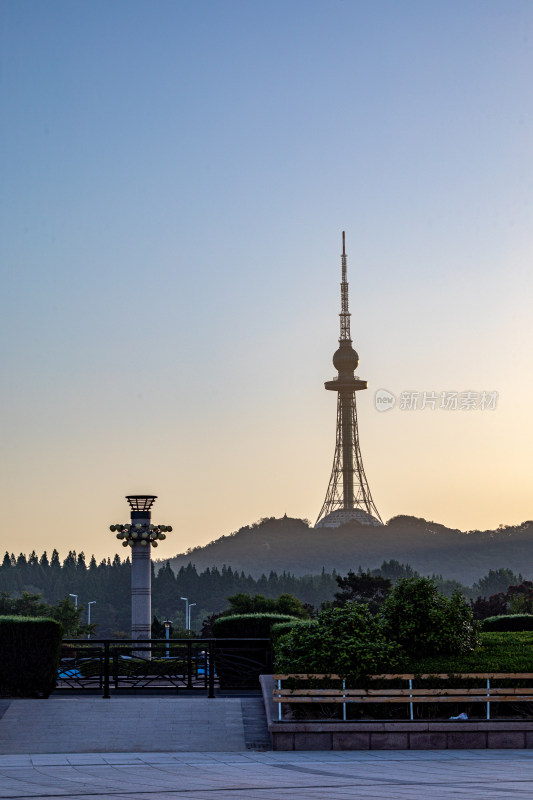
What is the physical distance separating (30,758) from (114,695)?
7.11 m

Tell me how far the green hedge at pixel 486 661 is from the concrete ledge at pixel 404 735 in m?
1.51

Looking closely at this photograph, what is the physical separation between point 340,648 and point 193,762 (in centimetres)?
459

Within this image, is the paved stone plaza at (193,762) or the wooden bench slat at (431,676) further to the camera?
the wooden bench slat at (431,676)

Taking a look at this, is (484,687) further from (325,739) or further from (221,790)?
(221,790)

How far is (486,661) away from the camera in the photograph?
21.4 m

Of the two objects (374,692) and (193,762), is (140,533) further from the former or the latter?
(193,762)

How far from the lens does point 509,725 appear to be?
61.9ft

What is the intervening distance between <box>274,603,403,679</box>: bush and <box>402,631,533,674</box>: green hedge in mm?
662

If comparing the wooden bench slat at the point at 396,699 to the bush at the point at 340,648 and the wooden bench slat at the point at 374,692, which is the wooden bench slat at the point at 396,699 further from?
the bush at the point at 340,648

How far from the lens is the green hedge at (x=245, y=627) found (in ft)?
88.8

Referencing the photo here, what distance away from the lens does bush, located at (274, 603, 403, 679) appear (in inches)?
791

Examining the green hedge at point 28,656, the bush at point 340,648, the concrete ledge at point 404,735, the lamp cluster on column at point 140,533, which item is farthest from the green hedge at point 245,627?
the lamp cluster on column at point 140,533

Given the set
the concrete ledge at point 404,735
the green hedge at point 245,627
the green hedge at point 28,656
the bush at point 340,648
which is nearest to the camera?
the concrete ledge at point 404,735

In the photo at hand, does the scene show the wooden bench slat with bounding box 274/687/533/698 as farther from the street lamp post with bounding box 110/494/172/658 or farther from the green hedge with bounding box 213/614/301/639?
the street lamp post with bounding box 110/494/172/658
